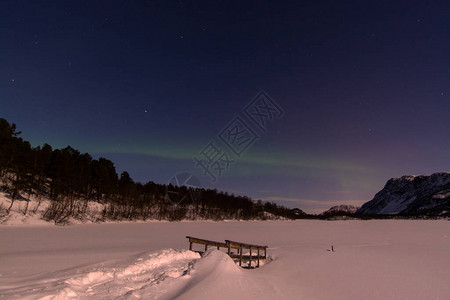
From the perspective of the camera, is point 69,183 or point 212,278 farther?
point 69,183

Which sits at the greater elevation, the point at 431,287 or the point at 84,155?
the point at 84,155

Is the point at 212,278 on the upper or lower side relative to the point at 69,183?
lower

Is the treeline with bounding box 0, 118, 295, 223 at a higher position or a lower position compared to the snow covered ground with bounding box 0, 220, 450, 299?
higher

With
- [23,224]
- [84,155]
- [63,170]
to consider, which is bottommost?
[23,224]

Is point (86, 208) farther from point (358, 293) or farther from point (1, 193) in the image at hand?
point (358, 293)

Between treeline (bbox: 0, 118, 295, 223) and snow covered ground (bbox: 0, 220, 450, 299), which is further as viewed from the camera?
treeline (bbox: 0, 118, 295, 223)

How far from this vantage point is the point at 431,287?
12906 millimetres

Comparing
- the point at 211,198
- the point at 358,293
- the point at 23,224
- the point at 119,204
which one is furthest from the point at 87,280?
the point at 211,198

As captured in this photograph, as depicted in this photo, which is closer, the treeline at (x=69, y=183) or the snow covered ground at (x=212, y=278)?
the snow covered ground at (x=212, y=278)

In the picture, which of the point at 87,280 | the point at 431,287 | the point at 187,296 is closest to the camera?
the point at 187,296

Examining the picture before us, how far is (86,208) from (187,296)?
61.9 m

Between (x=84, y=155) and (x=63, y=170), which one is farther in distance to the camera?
(x=84, y=155)

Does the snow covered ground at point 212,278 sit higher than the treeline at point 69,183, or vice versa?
the treeline at point 69,183

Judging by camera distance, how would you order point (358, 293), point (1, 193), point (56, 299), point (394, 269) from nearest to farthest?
→ point (56, 299)
point (358, 293)
point (394, 269)
point (1, 193)
